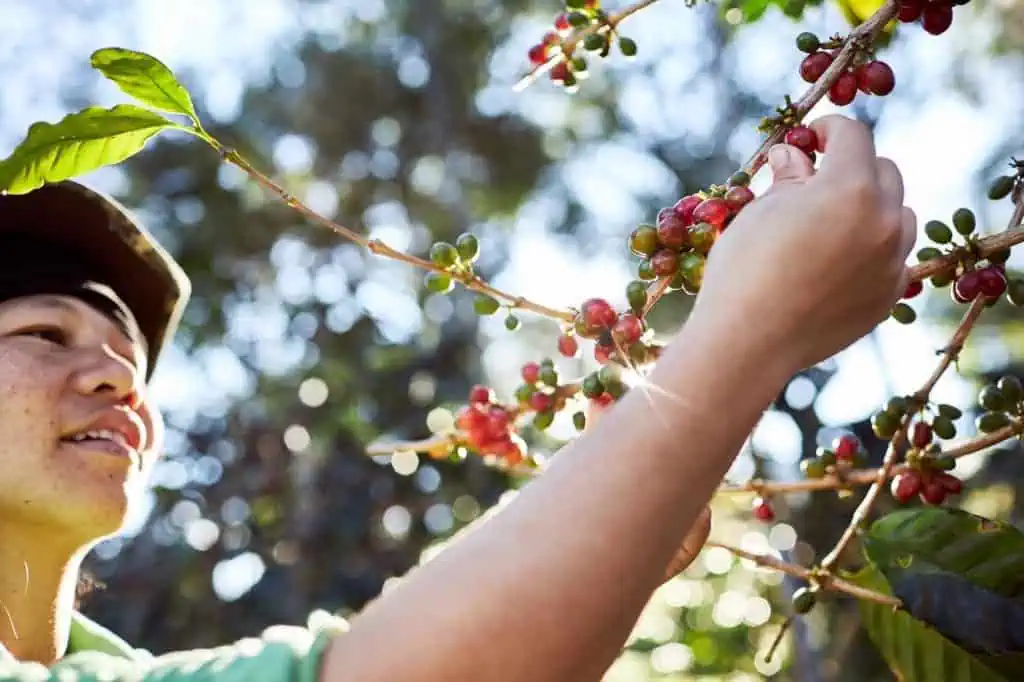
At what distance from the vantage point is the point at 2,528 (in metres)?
1.23

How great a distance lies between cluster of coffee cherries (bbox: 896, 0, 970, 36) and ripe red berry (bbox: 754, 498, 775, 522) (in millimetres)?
684

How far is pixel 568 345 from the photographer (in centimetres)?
123

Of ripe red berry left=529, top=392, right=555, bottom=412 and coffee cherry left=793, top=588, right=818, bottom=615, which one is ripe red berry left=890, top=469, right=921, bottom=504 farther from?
ripe red berry left=529, top=392, right=555, bottom=412

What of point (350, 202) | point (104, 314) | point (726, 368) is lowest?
point (726, 368)

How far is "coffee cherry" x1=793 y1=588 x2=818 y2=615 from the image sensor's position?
1.34 metres

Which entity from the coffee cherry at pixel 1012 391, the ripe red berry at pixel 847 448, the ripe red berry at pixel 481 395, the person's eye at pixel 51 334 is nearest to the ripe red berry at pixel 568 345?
the ripe red berry at pixel 481 395

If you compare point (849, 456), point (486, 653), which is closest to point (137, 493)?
point (486, 653)

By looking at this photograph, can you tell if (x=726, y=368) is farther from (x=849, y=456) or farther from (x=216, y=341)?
(x=216, y=341)

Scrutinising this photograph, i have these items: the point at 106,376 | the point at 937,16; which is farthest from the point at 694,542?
the point at 106,376

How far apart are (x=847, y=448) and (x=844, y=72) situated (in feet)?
1.88

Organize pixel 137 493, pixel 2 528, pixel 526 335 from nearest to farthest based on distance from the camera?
1. pixel 2 528
2. pixel 137 493
3. pixel 526 335

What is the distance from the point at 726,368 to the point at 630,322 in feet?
0.90

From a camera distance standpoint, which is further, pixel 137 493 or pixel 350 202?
pixel 350 202

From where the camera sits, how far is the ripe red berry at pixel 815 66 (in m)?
1.17
